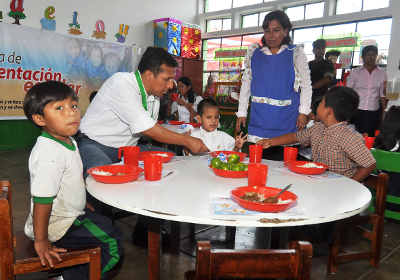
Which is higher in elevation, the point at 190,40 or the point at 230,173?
the point at 190,40

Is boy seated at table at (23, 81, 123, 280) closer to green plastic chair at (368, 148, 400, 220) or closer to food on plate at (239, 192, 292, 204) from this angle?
food on plate at (239, 192, 292, 204)

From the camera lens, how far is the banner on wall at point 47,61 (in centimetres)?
584

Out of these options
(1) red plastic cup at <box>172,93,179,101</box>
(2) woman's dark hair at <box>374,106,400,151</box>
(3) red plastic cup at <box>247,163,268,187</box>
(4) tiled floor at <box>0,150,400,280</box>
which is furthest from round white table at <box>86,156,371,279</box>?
(1) red plastic cup at <box>172,93,179,101</box>

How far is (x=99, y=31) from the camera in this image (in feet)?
26.4

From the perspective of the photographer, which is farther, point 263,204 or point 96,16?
point 96,16

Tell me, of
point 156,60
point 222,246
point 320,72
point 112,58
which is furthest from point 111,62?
point 222,246

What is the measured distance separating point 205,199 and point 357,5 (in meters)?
7.88

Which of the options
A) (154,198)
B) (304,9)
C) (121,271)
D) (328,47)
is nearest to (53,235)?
(154,198)

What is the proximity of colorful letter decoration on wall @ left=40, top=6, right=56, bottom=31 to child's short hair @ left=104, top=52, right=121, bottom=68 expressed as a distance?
129 centimetres

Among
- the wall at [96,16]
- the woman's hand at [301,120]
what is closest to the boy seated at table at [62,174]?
the woman's hand at [301,120]

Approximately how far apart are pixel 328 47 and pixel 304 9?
138 centimetres

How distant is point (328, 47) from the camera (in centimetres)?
771

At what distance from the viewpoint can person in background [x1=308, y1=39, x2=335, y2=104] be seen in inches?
185

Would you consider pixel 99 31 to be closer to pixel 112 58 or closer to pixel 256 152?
pixel 112 58
